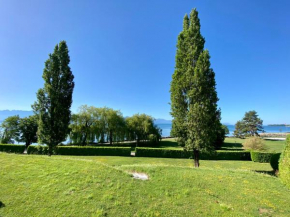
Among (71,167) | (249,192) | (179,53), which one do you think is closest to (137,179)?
(71,167)

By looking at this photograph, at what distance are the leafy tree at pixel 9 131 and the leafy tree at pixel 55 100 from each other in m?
21.7

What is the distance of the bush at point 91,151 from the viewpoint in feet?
77.2

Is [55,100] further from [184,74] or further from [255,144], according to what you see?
[255,144]

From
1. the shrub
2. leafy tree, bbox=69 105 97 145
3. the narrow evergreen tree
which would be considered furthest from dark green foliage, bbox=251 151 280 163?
leafy tree, bbox=69 105 97 145

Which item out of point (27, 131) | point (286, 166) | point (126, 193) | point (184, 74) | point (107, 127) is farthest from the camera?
A: point (107, 127)

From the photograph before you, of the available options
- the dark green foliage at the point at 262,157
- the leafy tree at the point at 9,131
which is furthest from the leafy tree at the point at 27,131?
the dark green foliage at the point at 262,157

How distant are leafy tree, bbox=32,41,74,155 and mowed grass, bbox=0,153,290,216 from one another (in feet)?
25.2

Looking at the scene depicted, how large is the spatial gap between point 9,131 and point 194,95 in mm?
36827

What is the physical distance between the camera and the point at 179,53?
45.3ft

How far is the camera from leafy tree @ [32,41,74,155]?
50.9 ft

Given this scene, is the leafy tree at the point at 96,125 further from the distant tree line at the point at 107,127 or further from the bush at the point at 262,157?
the bush at the point at 262,157

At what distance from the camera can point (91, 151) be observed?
78.6 ft

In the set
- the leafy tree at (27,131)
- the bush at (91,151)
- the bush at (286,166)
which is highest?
the leafy tree at (27,131)

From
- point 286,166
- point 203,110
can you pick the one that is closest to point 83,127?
point 203,110
